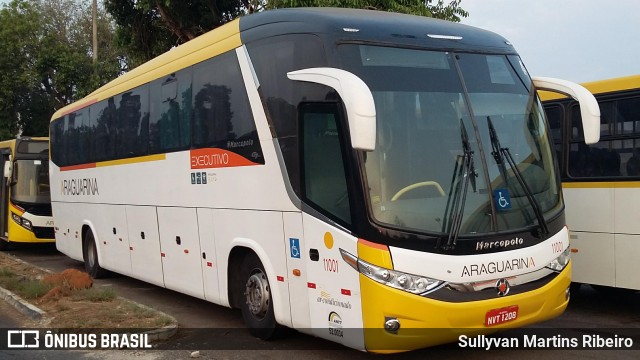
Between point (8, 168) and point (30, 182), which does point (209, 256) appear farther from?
point (8, 168)

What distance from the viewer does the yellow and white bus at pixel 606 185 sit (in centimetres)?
804

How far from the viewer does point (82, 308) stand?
8.70m

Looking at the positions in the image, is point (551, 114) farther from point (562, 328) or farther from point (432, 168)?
point (432, 168)

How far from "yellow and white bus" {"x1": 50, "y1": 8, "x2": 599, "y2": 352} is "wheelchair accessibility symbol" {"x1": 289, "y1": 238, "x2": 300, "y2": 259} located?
21mm

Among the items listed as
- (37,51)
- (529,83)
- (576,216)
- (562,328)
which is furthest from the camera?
(37,51)

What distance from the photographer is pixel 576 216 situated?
8719 millimetres

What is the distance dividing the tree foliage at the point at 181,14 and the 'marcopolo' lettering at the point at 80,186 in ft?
16.8

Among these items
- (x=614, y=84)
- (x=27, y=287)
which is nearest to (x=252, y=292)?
(x=27, y=287)

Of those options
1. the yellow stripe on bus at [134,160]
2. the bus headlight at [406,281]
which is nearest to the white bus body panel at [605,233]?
the bus headlight at [406,281]

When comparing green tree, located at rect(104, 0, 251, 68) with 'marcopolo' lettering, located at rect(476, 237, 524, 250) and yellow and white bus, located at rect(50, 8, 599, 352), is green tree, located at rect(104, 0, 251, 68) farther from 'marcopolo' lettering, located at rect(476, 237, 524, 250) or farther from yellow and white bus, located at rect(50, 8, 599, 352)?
'marcopolo' lettering, located at rect(476, 237, 524, 250)

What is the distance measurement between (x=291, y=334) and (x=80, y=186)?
7231 mm

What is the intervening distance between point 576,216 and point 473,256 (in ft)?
12.3

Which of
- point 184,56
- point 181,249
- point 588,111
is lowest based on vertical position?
point 181,249

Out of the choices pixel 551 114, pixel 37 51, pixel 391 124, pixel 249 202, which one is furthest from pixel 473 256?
pixel 37 51
